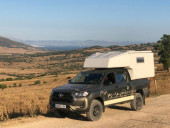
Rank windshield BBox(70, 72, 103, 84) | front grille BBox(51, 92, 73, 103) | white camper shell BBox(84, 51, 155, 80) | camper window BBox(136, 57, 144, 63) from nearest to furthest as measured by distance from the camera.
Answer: front grille BBox(51, 92, 73, 103) < windshield BBox(70, 72, 103, 84) < white camper shell BBox(84, 51, 155, 80) < camper window BBox(136, 57, 144, 63)

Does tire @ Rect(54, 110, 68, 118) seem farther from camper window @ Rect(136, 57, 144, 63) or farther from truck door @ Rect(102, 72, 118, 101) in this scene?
camper window @ Rect(136, 57, 144, 63)

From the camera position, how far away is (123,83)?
35.0ft

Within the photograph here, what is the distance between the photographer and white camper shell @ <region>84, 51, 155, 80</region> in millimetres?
10555

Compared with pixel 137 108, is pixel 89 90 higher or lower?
higher

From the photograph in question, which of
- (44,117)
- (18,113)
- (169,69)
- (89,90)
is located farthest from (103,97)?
(169,69)

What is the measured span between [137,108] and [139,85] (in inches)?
41.1

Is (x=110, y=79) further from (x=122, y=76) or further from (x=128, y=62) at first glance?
(x=128, y=62)

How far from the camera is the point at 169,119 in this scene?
30.6ft

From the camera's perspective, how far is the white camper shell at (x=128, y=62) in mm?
10555

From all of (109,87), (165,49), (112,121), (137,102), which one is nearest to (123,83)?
(109,87)

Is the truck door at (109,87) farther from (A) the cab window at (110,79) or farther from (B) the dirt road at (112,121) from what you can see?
(B) the dirt road at (112,121)

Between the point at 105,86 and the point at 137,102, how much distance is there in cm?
245

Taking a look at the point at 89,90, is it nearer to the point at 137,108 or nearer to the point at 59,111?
the point at 59,111

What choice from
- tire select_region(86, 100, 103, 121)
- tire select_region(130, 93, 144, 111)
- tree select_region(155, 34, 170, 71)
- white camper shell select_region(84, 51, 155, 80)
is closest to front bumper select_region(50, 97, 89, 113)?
tire select_region(86, 100, 103, 121)
